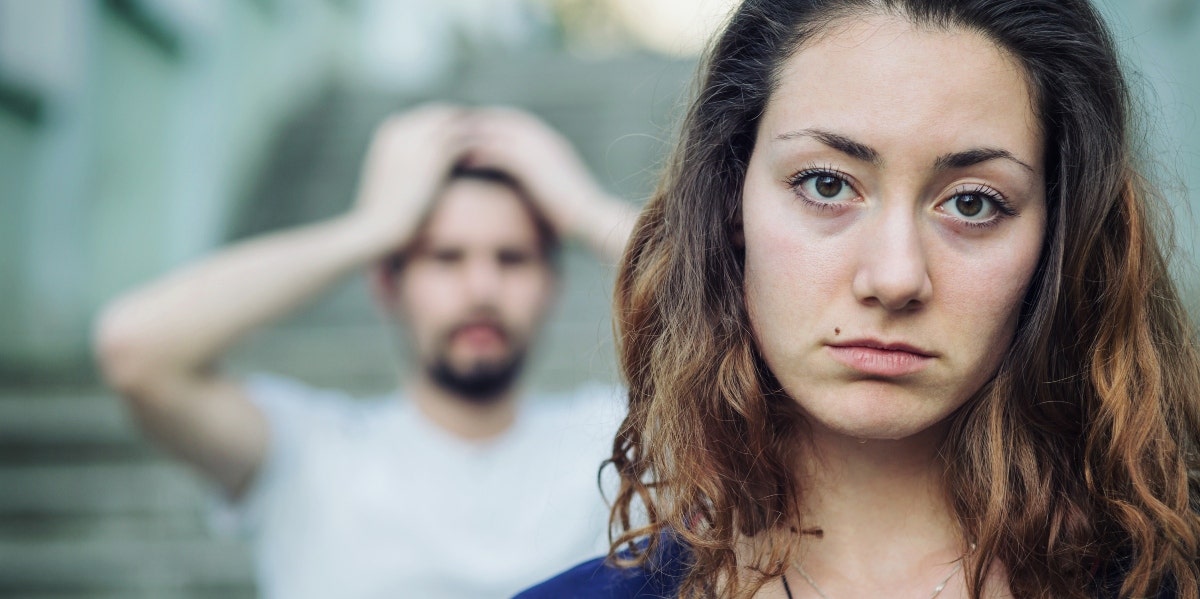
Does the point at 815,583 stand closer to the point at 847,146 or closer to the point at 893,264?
the point at 893,264

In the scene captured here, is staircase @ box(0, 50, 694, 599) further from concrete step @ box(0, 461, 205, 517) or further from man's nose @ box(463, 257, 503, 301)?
man's nose @ box(463, 257, 503, 301)

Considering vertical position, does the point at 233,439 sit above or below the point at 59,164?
below

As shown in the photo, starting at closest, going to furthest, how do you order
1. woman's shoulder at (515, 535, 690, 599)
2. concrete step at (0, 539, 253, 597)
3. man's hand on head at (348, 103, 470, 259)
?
woman's shoulder at (515, 535, 690, 599) → man's hand on head at (348, 103, 470, 259) → concrete step at (0, 539, 253, 597)

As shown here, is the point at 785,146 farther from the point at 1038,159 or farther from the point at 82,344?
the point at 82,344

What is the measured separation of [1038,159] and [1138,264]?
0.20 m

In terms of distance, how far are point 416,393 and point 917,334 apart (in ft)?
6.52

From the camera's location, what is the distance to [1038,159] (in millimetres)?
1286

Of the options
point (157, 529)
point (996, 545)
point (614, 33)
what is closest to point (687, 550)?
point (996, 545)

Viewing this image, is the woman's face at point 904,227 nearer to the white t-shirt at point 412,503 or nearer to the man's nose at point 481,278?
the white t-shirt at point 412,503

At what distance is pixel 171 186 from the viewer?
22.2 ft

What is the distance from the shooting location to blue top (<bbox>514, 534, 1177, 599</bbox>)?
1396mm

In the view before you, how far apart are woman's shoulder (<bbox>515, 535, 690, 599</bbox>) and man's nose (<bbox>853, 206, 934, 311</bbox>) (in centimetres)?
42

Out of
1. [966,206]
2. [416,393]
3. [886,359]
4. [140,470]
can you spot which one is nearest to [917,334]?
[886,359]

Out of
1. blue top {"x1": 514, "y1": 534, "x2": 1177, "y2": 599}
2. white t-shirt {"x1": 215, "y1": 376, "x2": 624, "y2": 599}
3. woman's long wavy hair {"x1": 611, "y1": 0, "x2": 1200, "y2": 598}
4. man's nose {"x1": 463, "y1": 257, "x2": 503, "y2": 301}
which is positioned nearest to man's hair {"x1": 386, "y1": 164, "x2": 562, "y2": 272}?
man's nose {"x1": 463, "y1": 257, "x2": 503, "y2": 301}
